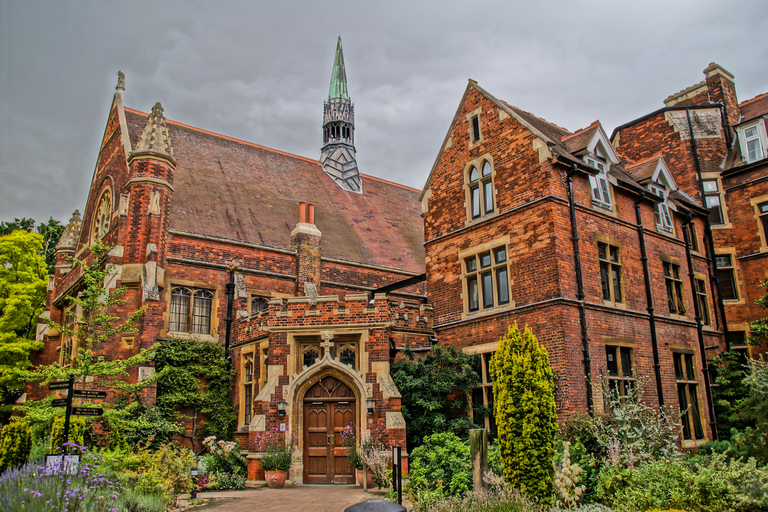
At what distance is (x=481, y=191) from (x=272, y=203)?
12389mm

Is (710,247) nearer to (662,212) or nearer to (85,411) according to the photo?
(662,212)

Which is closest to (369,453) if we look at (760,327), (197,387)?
(197,387)

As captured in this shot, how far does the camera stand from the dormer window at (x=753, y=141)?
2070 centimetres

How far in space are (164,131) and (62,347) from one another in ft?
32.2

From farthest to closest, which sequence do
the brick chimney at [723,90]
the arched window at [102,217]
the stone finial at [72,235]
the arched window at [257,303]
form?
the stone finial at [72,235], the arched window at [102,217], the arched window at [257,303], the brick chimney at [723,90]

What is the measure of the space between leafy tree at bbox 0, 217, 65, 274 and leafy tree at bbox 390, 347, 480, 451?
28.7 meters

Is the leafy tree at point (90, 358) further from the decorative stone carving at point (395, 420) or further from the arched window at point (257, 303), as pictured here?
the decorative stone carving at point (395, 420)

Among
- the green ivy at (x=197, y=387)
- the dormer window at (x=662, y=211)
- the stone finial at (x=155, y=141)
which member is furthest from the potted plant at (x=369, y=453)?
the stone finial at (x=155, y=141)

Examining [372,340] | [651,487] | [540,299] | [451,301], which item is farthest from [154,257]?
[651,487]

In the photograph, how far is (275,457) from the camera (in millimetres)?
14953

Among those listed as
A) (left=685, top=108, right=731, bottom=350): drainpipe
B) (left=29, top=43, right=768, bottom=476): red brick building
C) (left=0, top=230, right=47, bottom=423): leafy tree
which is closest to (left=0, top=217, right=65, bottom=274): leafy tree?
(left=0, top=230, right=47, bottom=423): leafy tree

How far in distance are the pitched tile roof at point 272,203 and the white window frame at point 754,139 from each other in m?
14.1

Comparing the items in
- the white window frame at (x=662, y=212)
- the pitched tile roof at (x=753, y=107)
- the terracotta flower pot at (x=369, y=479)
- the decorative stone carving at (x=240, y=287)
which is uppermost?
the pitched tile roof at (x=753, y=107)

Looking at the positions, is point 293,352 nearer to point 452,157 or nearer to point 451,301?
point 451,301
